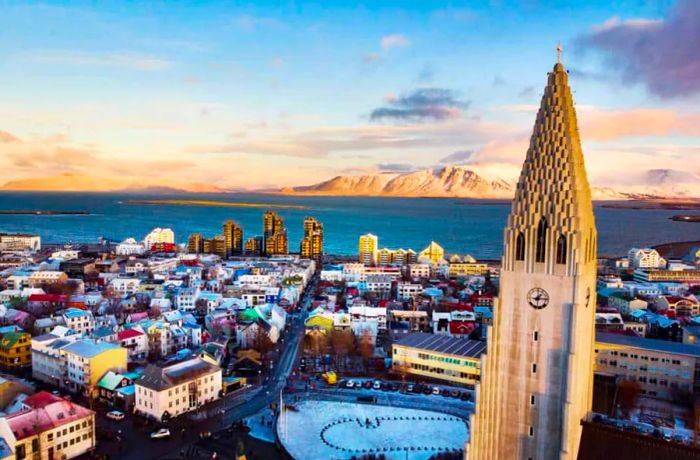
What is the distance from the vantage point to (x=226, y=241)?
116375mm

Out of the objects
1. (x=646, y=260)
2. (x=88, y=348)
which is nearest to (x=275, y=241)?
(x=646, y=260)

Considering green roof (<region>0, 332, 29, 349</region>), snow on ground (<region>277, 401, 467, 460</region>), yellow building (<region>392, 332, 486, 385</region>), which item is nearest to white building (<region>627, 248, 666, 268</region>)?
yellow building (<region>392, 332, 486, 385</region>)

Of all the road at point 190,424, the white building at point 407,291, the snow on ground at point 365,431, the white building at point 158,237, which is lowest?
the road at point 190,424

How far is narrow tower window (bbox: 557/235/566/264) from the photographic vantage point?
43.9 ft

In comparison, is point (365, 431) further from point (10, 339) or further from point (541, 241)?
point (10, 339)

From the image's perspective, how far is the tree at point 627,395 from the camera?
33188mm

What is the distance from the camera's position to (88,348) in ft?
121

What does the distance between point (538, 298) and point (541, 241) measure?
1.42 meters

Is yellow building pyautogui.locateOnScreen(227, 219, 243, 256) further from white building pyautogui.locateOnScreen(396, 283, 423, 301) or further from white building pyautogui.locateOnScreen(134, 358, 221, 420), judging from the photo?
white building pyautogui.locateOnScreen(134, 358, 221, 420)

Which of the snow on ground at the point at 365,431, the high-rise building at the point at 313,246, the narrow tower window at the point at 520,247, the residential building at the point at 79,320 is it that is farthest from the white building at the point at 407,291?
the narrow tower window at the point at 520,247

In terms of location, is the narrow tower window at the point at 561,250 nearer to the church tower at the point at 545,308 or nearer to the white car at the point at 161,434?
the church tower at the point at 545,308

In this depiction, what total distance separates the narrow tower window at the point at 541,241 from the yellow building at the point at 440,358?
25.9 m

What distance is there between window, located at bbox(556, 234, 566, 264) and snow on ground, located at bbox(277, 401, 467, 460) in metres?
16.8

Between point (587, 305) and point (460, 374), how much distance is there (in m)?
26.3
